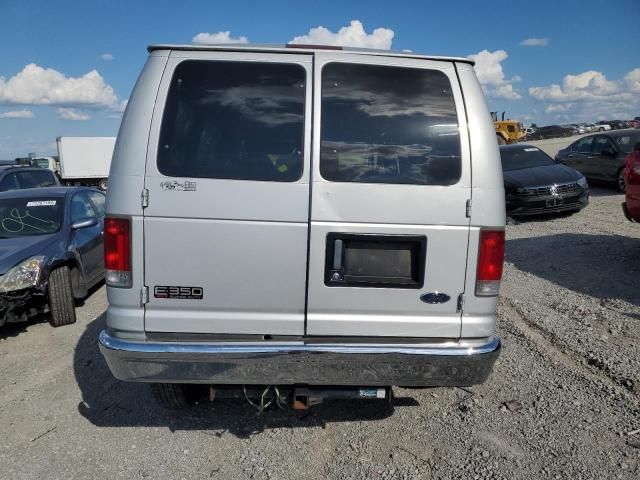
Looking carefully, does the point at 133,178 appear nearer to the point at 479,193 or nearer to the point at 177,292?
the point at 177,292

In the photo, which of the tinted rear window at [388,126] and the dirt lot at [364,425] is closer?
the tinted rear window at [388,126]

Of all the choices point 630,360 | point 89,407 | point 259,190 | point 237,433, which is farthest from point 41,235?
point 630,360

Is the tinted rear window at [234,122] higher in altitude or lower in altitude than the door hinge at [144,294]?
higher

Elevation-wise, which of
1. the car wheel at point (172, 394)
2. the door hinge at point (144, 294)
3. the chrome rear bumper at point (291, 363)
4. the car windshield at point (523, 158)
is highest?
the car windshield at point (523, 158)

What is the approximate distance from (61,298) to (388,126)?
4421 mm

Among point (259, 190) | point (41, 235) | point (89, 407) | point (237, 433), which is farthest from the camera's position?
point (41, 235)

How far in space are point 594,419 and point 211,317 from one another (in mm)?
2672

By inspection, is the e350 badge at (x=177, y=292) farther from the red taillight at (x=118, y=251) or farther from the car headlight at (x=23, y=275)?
the car headlight at (x=23, y=275)

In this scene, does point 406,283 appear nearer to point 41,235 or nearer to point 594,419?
point 594,419

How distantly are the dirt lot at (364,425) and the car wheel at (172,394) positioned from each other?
172 millimetres

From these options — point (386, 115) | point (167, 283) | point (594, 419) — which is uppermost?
point (386, 115)

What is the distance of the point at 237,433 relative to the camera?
3.27 metres

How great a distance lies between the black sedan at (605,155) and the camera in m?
12.8

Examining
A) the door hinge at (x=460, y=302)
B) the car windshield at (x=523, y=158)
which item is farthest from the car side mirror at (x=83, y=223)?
the car windshield at (x=523, y=158)
